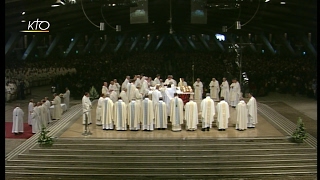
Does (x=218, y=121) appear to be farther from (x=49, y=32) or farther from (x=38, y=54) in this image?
(x=38, y=54)

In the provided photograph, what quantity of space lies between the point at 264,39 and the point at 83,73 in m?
11.0

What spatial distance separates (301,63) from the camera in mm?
25562

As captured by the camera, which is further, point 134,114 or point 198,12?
point 198,12

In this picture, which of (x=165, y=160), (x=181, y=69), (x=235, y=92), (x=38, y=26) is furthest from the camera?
(x=181, y=69)

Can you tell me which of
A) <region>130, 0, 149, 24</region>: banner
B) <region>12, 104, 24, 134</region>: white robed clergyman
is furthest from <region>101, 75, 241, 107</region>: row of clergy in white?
<region>12, 104, 24, 134</region>: white robed clergyman

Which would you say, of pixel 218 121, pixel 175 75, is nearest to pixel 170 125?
pixel 218 121

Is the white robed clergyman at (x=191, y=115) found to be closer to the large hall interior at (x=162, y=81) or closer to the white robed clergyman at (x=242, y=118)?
the large hall interior at (x=162, y=81)

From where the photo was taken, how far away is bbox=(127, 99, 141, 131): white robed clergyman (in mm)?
16656

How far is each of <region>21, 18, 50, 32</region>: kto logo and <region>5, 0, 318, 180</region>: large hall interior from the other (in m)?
0.06

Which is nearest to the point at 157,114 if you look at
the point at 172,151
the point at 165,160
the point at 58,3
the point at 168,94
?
the point at 168,94

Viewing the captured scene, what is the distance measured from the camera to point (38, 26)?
17922 millimetres

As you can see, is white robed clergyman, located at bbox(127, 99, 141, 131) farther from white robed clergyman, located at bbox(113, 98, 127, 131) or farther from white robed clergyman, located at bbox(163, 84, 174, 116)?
white robed clergyman, located at bbox(163, 84, 174, 116)

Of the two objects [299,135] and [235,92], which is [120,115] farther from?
[235,92]

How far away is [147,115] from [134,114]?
1.48 ft
